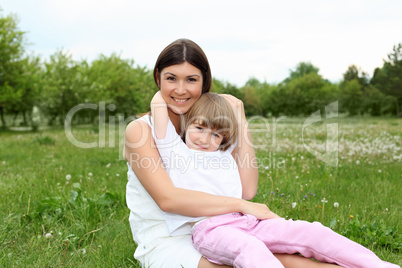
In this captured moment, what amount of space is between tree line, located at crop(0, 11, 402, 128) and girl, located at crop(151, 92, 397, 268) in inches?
642

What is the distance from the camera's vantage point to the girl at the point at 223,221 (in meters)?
2.57

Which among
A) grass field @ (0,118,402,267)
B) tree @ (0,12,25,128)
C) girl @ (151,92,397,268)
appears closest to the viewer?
girl @ (151,92,397,268)

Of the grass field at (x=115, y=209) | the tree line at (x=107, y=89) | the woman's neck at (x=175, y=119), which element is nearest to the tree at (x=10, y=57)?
the tree line at (x=107, y=89)

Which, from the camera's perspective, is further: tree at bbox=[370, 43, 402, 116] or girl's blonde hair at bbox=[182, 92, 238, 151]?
tree at bbox=[370, 43, 402, 116]

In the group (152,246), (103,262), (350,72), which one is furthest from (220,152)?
(350,72)

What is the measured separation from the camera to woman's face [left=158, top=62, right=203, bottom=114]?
3.39 m

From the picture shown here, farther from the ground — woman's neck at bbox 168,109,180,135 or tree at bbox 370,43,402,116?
tree at bbox 370,43,402,116

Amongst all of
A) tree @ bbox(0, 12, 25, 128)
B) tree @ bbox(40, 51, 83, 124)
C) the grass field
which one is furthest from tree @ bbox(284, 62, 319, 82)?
the grass field

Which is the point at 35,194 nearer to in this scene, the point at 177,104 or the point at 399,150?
the point at 177,104

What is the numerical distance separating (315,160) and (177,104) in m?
5.11

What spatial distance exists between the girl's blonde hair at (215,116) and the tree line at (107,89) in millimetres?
16175

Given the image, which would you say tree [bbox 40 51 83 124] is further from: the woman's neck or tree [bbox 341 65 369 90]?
tree [bbox 341 65 369 90]

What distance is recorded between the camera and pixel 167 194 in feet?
9.75

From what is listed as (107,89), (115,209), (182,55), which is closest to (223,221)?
(182,55)
